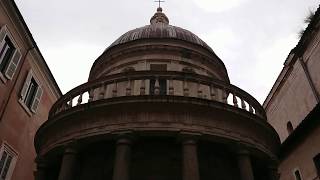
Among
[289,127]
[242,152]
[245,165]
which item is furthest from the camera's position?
[289,127]

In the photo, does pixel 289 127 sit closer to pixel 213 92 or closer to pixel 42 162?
pixel 213 92

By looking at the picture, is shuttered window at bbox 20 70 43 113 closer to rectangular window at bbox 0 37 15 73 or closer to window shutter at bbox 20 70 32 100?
window shutter at bbox 20 70 32 100

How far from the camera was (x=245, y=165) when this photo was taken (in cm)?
1053

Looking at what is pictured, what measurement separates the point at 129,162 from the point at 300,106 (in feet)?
51.1

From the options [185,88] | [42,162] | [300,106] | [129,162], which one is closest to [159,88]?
[185,88]

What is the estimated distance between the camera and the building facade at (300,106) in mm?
17172

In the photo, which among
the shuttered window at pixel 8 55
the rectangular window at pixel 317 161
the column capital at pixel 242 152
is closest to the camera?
the column capital at pixel 242 152

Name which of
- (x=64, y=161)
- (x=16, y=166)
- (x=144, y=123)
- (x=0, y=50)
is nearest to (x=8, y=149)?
(x=16, y=166)

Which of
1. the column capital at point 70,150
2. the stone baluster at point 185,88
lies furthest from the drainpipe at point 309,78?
the column capital at point 70,150

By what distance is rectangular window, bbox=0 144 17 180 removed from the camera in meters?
15.0

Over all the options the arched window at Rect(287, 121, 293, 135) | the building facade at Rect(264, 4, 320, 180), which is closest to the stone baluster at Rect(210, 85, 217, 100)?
the building facade at Rect(264, 4, 320, 180)

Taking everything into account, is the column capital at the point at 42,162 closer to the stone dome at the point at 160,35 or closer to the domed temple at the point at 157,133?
the domed temple at the point at 157,133

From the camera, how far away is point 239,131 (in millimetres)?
11250

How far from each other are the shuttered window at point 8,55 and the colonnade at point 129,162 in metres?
6.52
